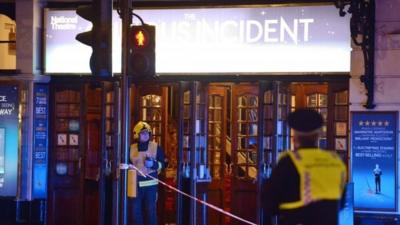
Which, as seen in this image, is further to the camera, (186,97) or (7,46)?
(7,46)

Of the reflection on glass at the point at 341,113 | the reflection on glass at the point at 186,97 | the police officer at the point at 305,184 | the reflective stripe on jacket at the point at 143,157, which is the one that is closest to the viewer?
the police officer at the point at 305,184

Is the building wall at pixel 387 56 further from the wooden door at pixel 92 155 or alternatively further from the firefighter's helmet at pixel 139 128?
the wooden door at pixel 92 155

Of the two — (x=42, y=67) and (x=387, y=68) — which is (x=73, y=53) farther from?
(x=387, y=68)

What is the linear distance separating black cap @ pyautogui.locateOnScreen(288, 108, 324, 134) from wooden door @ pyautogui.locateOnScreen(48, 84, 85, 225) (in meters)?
7.23

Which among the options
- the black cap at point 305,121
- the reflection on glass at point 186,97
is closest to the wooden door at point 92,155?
the reflection on glass at point 186,97

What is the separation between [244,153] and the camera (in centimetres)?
1252

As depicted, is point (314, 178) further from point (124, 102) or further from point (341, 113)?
point (341, 113)

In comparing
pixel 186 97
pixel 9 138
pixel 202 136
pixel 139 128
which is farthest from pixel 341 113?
pixel 9 138

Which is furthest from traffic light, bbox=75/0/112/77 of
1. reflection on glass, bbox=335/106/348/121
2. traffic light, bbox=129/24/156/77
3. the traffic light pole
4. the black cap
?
reflection on glass, bbox=335/106/348/121

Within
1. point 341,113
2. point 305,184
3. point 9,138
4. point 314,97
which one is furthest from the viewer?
point 9,138

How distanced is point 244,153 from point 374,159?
7.29 feet

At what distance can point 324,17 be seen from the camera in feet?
38.3

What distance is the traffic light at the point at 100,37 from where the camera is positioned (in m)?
8.98

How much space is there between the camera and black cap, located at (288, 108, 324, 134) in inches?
242
